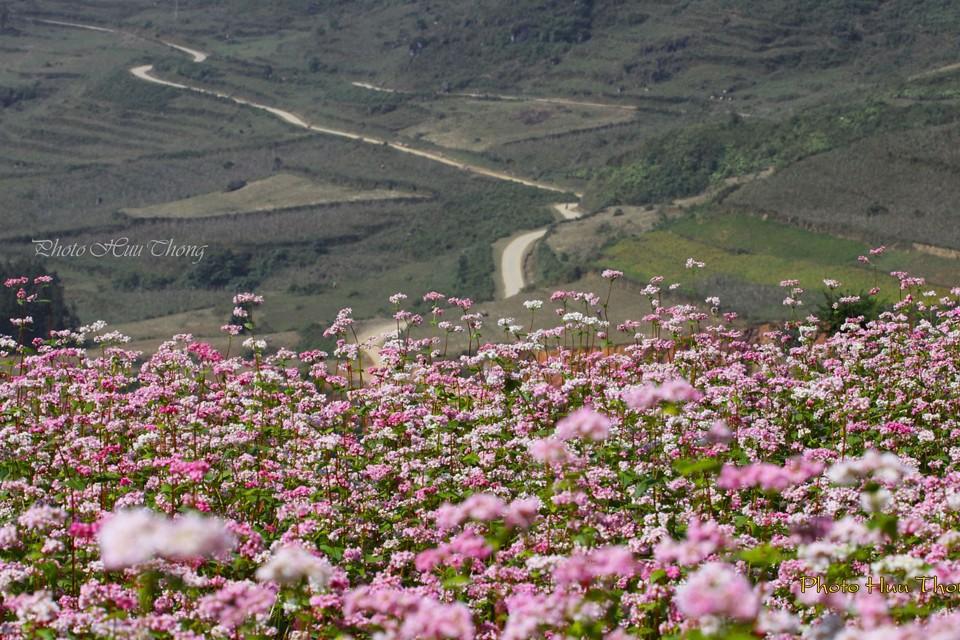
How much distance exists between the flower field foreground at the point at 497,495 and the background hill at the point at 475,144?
25716 millimetres

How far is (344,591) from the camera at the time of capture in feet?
23.2

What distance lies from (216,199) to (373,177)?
11.7 meters

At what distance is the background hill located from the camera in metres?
56.3

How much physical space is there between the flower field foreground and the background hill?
2572cm

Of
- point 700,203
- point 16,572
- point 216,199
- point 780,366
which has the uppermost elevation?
point 16,572

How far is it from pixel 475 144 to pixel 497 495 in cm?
9781

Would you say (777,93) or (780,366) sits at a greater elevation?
(780,366)

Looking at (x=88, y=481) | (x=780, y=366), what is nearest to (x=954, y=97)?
(x=780, y=366)

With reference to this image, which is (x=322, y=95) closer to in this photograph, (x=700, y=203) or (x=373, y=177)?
(x=373, y=177)

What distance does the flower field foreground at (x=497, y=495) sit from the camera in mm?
5812

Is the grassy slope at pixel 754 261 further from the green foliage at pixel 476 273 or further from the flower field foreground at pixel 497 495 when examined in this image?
the flower field foreground at pixel 497 495

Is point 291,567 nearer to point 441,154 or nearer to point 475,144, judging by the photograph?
point 441,154

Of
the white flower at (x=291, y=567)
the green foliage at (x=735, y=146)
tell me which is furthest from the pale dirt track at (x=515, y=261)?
the white flower at (x=291, y=567)

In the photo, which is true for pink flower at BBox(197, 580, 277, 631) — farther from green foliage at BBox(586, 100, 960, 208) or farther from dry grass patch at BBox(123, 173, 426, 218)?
dry grass patch at BBox(123, 173, 426, 218)
